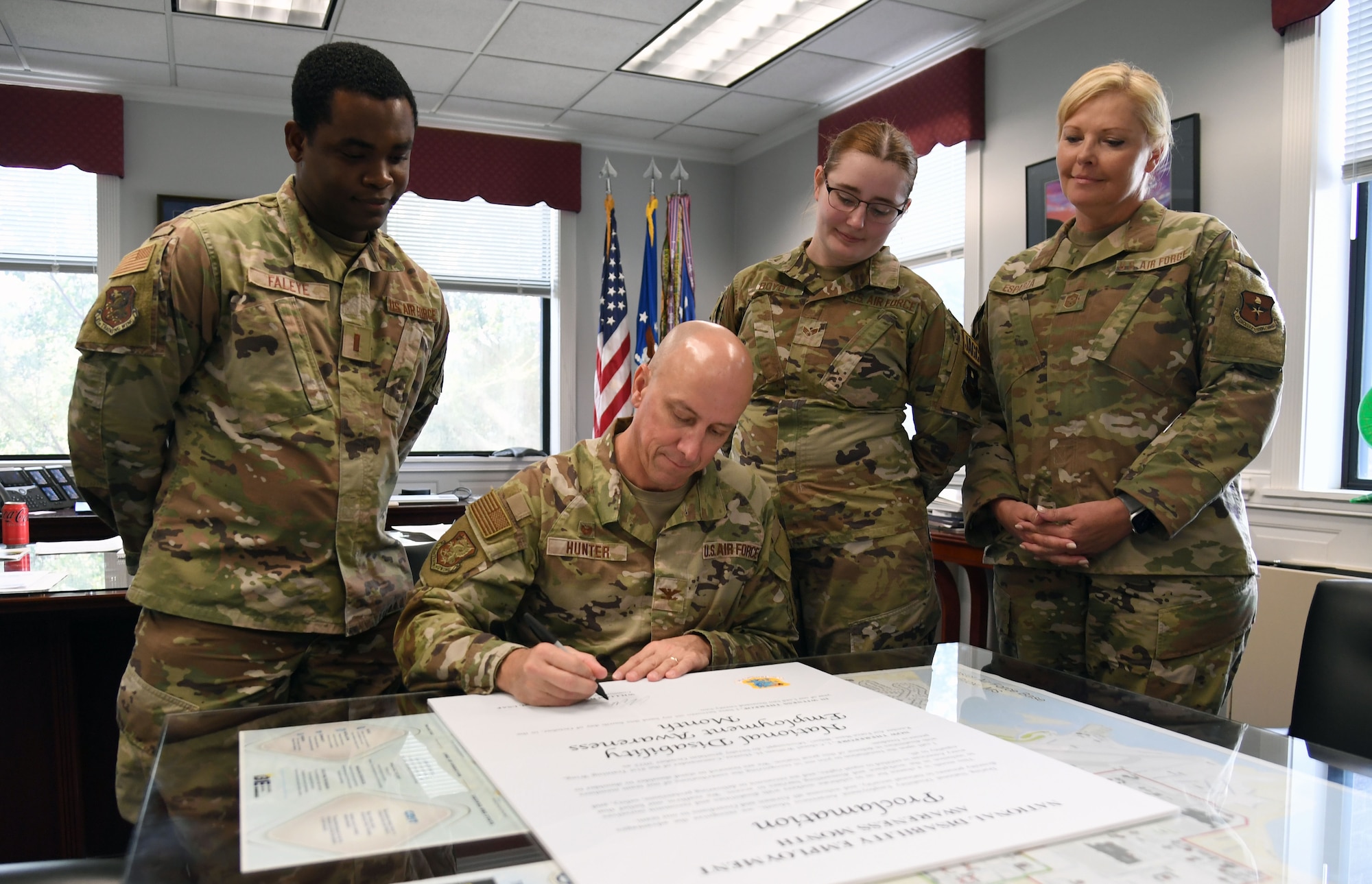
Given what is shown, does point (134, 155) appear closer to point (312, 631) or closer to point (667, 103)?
point (667, 103)

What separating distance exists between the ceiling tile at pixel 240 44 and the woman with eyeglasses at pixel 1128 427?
12.4 feet

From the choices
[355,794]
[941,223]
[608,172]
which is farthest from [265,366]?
[608,172]

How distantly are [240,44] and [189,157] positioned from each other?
1017 millimetres

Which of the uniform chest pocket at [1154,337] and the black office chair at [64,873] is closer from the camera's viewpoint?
the black office chair at [64,873]

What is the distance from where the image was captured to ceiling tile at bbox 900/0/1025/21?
4.19 m

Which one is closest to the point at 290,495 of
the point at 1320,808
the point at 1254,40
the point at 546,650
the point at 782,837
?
the point at 546,650

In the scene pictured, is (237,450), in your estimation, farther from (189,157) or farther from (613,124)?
(613,124)

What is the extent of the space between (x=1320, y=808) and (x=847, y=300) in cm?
119

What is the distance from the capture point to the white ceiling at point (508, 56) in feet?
14.2

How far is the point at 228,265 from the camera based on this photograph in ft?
4.50

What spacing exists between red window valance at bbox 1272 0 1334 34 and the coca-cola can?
13.7ft

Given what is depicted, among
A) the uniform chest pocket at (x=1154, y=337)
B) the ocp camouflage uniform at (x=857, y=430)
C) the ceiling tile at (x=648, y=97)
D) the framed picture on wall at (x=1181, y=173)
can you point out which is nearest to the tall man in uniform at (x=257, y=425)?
the ocp camouflage uniform at (x=857, y=430)

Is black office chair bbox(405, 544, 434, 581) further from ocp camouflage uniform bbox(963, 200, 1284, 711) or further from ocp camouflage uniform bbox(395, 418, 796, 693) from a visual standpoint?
ocp camouflage uniform bbox(963, 200, 1284, 711)

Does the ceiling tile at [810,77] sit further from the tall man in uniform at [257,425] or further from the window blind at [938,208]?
the tall man in uniform at [257,425]
